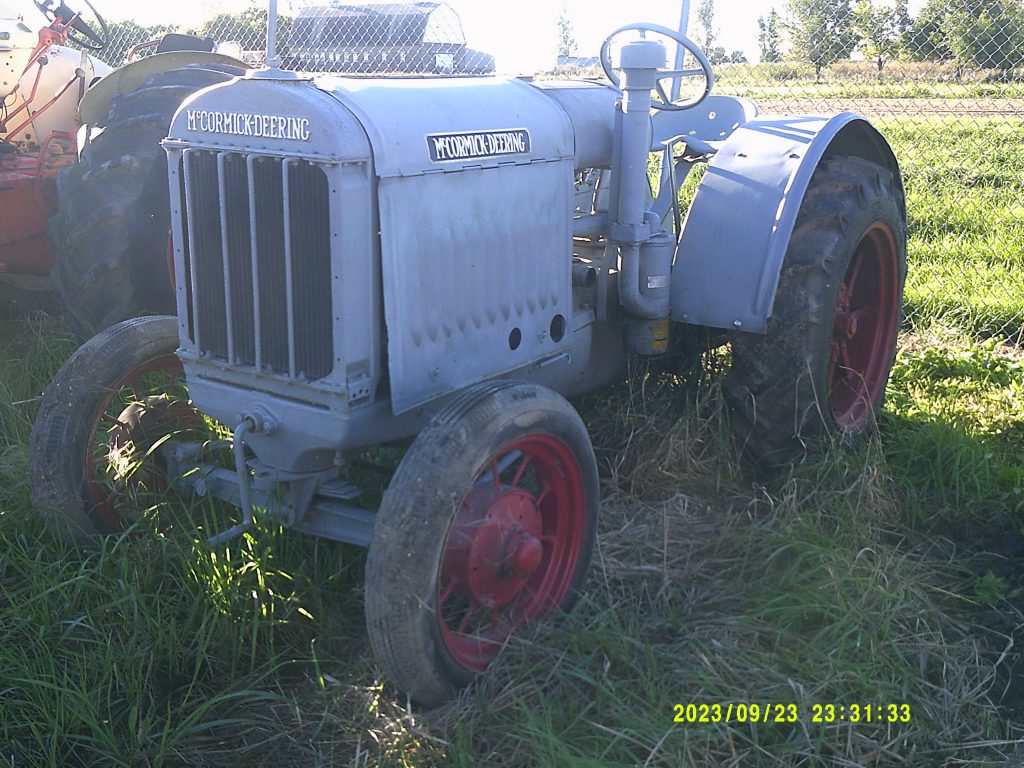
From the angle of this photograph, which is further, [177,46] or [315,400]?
[177,46]

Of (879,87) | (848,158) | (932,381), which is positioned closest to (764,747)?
(848,158)

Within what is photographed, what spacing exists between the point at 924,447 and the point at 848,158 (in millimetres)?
1101

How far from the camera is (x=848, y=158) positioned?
381 cm

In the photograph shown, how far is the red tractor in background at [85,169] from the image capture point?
4242 mm

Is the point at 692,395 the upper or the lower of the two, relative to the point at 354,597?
upper

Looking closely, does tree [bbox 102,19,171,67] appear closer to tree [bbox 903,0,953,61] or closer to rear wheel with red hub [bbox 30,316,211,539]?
tree [bbox 903,0,953,61]

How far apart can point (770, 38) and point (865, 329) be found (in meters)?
3.89

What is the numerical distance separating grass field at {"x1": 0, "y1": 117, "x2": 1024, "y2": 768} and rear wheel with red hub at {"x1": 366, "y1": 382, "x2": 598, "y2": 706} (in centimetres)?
11

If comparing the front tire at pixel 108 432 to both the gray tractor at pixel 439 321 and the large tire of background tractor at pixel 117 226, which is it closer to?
the gray tractor at pixel 439 321

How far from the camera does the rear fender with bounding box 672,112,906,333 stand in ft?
10.9

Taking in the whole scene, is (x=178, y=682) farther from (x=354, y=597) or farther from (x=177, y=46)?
(x=177, y=46)

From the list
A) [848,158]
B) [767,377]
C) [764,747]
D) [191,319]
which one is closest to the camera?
[764,747]
